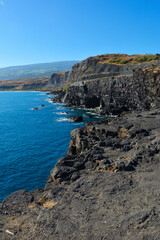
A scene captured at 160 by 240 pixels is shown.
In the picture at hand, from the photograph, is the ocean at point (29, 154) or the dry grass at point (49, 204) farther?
the ocean at point (29, 154)

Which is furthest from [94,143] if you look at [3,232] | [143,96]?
[143,96]

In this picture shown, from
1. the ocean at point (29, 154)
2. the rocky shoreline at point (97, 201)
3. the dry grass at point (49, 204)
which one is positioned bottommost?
the ocean at point (29, 154)

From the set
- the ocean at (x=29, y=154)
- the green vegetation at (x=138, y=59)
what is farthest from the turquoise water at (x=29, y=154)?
the green vegetation at (x=138, y=59)

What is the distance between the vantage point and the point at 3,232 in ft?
35.6

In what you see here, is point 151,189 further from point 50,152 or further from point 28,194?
point 50,152

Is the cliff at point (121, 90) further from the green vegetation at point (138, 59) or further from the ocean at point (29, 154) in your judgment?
the ocean at point (29, 154)

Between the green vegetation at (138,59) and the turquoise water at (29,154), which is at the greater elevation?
the green vegetation at (138,59)

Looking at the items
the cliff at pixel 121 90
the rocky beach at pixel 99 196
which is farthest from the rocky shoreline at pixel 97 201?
the cliff at pixel 121 90

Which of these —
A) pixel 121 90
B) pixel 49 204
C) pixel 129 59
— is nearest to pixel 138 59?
pixel 129 59

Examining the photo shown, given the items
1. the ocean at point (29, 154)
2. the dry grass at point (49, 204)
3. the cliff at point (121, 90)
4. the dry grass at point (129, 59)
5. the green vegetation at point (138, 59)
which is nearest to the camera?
the dry grass at point (49, 204)

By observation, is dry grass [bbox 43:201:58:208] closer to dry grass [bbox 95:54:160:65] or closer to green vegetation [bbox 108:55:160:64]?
dry grass [bbox 95:54:160:65]

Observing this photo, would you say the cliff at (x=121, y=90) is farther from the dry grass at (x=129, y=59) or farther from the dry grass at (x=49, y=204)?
the dry grass at (x=49, y=204)

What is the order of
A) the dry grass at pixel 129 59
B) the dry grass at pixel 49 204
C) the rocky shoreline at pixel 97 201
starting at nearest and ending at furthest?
the rocky shoreline at pixel 97 201 < the dry grass at pixel 49 204 < the dry grass at pixel 129 59

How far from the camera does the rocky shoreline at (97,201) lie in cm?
1013
